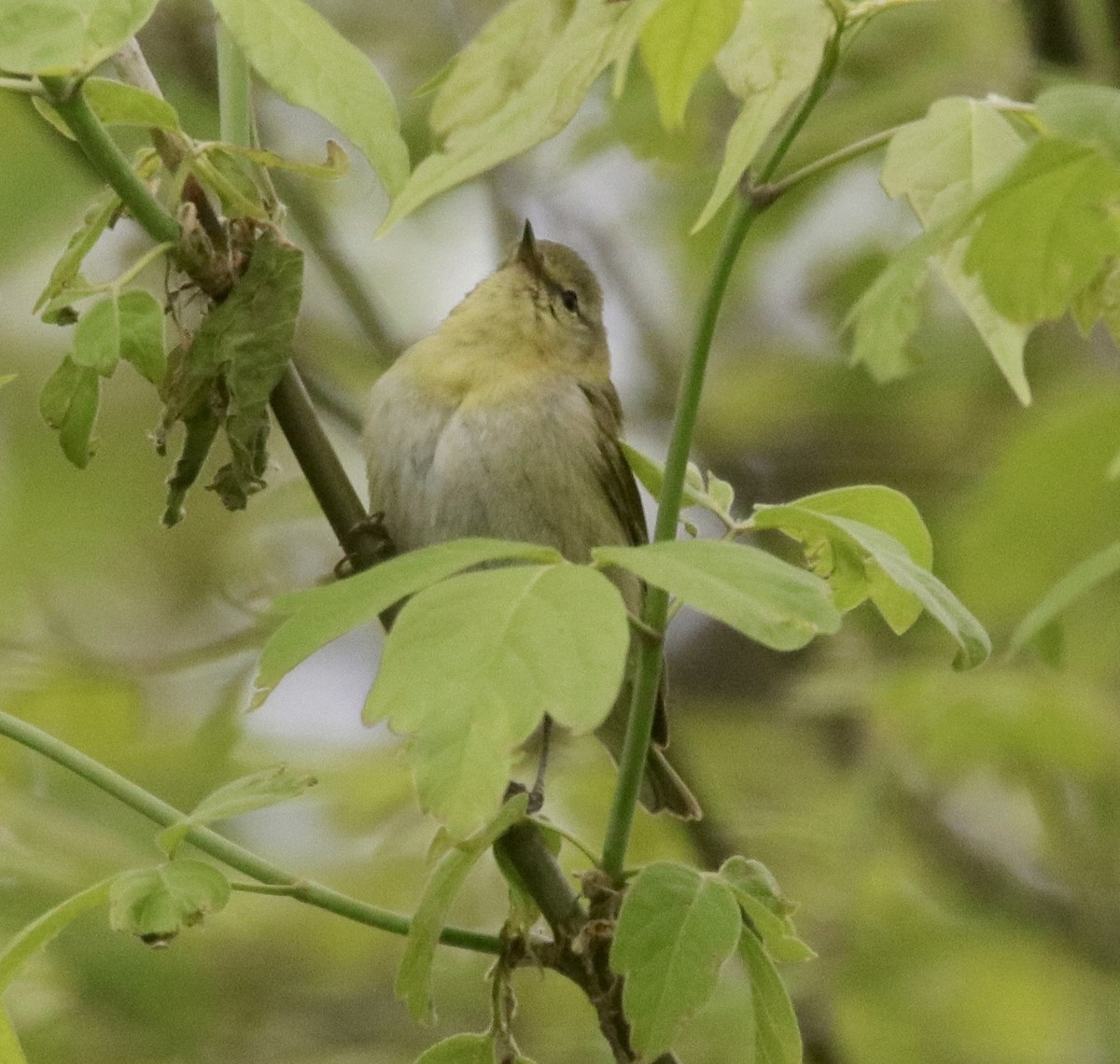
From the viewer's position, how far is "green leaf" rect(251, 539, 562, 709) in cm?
162

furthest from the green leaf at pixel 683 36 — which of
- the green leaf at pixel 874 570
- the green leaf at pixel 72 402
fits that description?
the green leaf at pixel 72 402

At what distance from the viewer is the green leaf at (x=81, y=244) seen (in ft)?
6.73

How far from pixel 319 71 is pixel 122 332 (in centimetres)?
43

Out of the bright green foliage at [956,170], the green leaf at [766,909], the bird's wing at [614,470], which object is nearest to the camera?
the bright green foliage at [956,170]

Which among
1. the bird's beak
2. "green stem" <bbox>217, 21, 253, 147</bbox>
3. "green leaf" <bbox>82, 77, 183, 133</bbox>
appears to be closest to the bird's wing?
the bird's beak

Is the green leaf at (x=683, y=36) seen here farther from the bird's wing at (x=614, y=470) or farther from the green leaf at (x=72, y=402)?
the bird's wing at (x=614, y=470)

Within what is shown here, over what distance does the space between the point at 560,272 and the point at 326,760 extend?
1517mm

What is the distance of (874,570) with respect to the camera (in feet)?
7.17

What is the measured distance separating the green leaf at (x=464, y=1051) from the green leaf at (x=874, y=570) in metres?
0.69

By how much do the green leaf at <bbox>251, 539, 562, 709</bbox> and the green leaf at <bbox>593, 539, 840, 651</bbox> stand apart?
11 cm

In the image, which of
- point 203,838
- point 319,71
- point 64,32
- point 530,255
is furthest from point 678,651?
point 64,32

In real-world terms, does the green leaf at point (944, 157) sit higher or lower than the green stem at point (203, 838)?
higher

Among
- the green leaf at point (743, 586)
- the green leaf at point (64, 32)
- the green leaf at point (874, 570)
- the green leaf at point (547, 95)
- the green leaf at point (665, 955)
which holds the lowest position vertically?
the green leaf at point (665, 955)

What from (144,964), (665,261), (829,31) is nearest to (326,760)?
(144,964)
